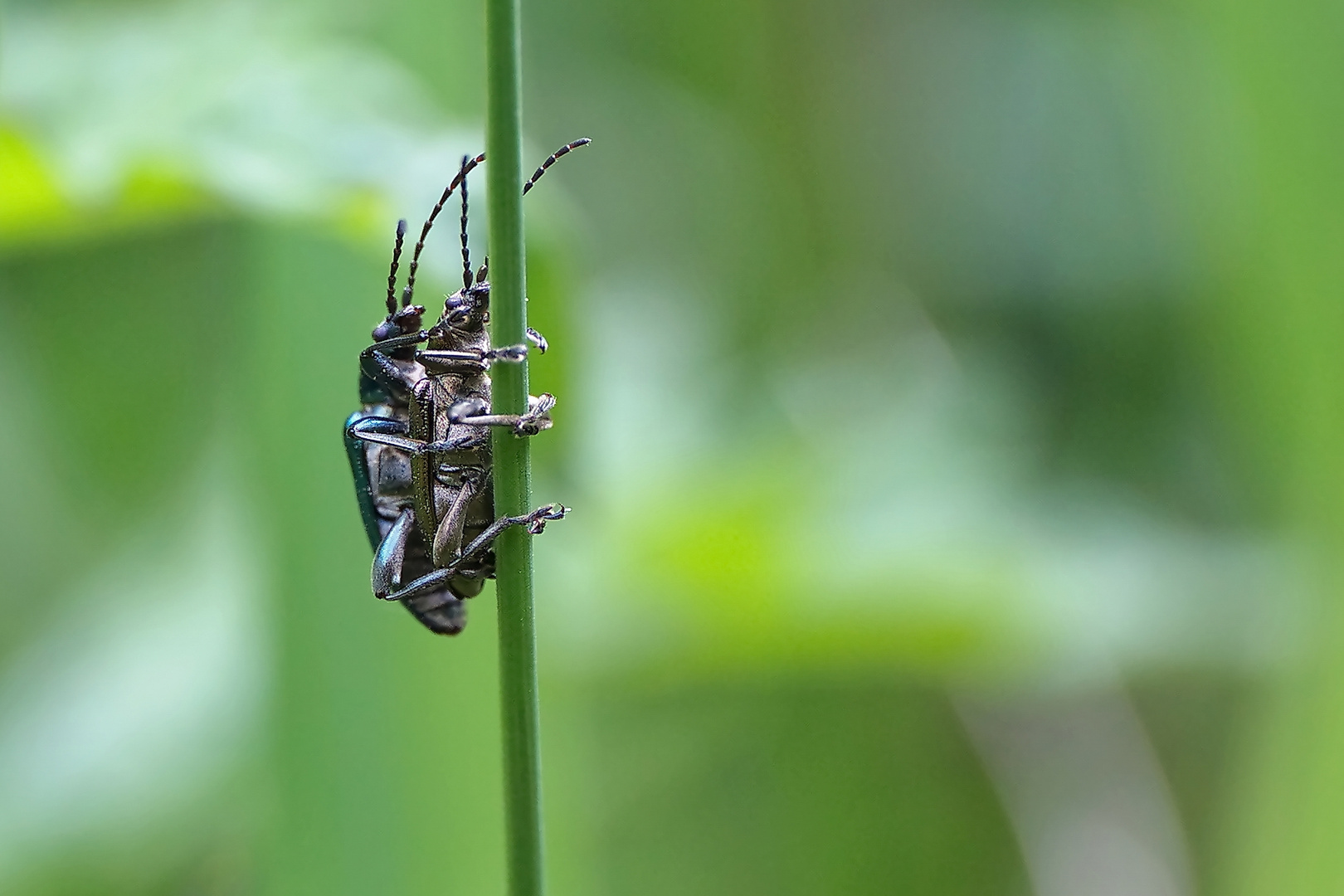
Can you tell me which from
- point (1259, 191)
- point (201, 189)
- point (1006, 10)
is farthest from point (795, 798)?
point (1006, 10)

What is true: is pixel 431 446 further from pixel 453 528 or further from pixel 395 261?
pixel 395 261

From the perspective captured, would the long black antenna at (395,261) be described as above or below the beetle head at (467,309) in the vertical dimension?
above

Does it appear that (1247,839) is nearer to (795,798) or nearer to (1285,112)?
(795,798)

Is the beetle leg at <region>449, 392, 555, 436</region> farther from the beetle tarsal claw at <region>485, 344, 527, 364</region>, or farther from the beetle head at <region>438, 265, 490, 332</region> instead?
the beetle head at <region>438, 265, 490, 332</region>

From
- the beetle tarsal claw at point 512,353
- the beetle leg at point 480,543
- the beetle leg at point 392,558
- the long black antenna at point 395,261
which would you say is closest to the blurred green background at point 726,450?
the long black antenna at point 395,261

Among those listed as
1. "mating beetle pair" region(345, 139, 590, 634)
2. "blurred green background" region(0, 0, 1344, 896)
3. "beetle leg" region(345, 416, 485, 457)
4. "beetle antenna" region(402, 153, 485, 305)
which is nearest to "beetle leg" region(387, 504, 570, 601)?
"mating beetle pair" region(345, 139, 590, 634)

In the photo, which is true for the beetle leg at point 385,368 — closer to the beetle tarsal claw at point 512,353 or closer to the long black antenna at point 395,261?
the long black antenna at point 395,261
